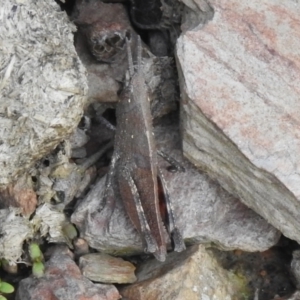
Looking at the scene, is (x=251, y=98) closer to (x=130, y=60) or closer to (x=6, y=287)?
(x=130, y=60)

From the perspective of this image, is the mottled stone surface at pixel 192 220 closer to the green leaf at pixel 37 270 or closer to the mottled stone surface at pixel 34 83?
the green leaf at pixel 37 270

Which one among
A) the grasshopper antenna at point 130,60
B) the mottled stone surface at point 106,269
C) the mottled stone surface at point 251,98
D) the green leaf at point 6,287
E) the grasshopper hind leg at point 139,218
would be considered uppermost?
the mottled stone surface at point 251,98

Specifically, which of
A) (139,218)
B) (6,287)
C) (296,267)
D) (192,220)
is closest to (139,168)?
(139,218)

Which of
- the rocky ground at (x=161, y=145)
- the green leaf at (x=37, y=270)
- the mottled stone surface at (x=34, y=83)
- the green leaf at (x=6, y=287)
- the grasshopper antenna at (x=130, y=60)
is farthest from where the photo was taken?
the grasshopper antenna at (x=130, y=60)

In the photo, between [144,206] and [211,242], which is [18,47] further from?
[211,242]

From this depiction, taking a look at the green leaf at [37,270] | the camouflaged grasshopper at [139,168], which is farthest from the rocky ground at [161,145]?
the camouflaged grasshopper at [139,168]

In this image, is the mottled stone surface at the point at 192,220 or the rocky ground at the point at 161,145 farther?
the mottled stone surface at the point at 192,220
